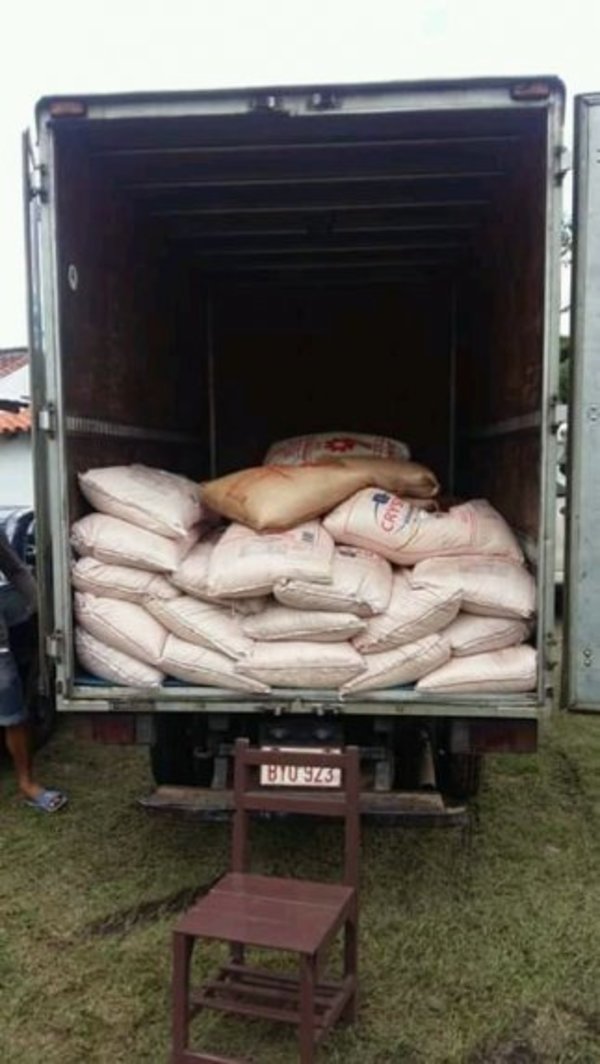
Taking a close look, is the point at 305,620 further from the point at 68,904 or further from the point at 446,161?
the point at 446,161

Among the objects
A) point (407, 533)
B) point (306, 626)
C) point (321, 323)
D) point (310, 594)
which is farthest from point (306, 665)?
point (321, 323)

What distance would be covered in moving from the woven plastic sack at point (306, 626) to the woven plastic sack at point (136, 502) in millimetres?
519

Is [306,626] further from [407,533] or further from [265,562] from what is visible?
[407,533]

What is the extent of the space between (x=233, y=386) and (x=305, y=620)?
3220 millimetres

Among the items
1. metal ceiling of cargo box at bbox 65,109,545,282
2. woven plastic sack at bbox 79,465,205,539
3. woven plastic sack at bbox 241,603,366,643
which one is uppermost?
metal ceiling of cargo box at bbox 65,109,545,282

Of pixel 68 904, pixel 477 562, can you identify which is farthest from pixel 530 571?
pixel 68 904

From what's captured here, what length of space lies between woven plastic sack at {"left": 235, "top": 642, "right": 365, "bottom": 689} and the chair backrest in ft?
1.20

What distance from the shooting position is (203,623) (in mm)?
3291

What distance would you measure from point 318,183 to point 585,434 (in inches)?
74.8

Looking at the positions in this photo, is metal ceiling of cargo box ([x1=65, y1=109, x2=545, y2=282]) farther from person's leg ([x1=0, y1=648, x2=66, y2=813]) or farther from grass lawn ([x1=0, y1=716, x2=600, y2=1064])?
grass lawn ([x1=0, y1=716, x2=600, y2=1064])

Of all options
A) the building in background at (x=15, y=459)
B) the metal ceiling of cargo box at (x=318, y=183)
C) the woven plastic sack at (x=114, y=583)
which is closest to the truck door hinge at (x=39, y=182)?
the metal ceiling of cargo box at (x=318, y=183)

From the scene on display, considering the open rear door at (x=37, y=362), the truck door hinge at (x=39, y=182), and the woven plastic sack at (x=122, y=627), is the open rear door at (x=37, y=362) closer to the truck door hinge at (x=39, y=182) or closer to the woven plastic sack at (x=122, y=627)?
the truck door hinge at (x=39, y=182)

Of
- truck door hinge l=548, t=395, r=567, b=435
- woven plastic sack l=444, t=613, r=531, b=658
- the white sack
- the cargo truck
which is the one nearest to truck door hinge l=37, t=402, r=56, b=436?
the cargo truck

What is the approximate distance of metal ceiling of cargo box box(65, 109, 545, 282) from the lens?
3.37m
